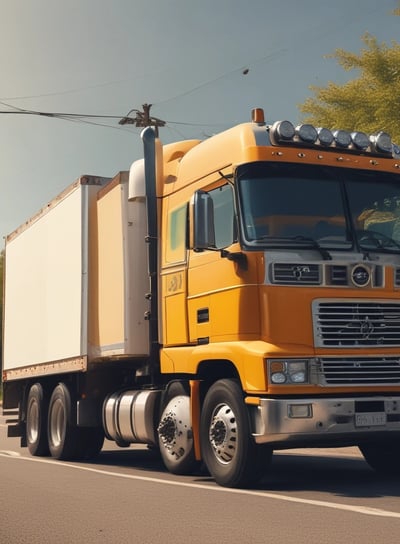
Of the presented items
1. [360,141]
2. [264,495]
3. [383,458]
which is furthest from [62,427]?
[360,141]

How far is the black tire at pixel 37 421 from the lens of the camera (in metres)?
14.9

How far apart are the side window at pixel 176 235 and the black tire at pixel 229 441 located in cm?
177

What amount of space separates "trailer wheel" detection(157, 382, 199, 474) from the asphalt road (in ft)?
0.62

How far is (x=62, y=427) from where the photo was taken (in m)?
13.9

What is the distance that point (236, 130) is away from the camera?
1007cm

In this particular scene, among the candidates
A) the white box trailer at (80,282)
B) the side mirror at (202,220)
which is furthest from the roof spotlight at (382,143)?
the white box trailer at (80,282)

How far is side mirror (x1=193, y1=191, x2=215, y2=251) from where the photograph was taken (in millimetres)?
9469

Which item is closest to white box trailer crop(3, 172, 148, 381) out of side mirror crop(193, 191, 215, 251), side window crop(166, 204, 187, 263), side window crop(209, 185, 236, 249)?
side window crop(166, 204, 187, 263)

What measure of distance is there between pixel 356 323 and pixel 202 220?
1.83 metres

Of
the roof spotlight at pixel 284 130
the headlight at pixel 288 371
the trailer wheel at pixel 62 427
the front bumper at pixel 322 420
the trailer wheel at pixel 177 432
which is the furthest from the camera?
the trailer wheel at pixel 62 427

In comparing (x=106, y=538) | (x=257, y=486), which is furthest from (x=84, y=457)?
(x=106, y=538)

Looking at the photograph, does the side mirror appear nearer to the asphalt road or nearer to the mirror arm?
A: the mirror arm

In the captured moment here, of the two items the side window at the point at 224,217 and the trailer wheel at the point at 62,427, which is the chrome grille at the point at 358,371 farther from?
the trailer wheel at the point at 62,427

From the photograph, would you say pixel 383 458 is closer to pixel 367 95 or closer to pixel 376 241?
pixel 376 241
